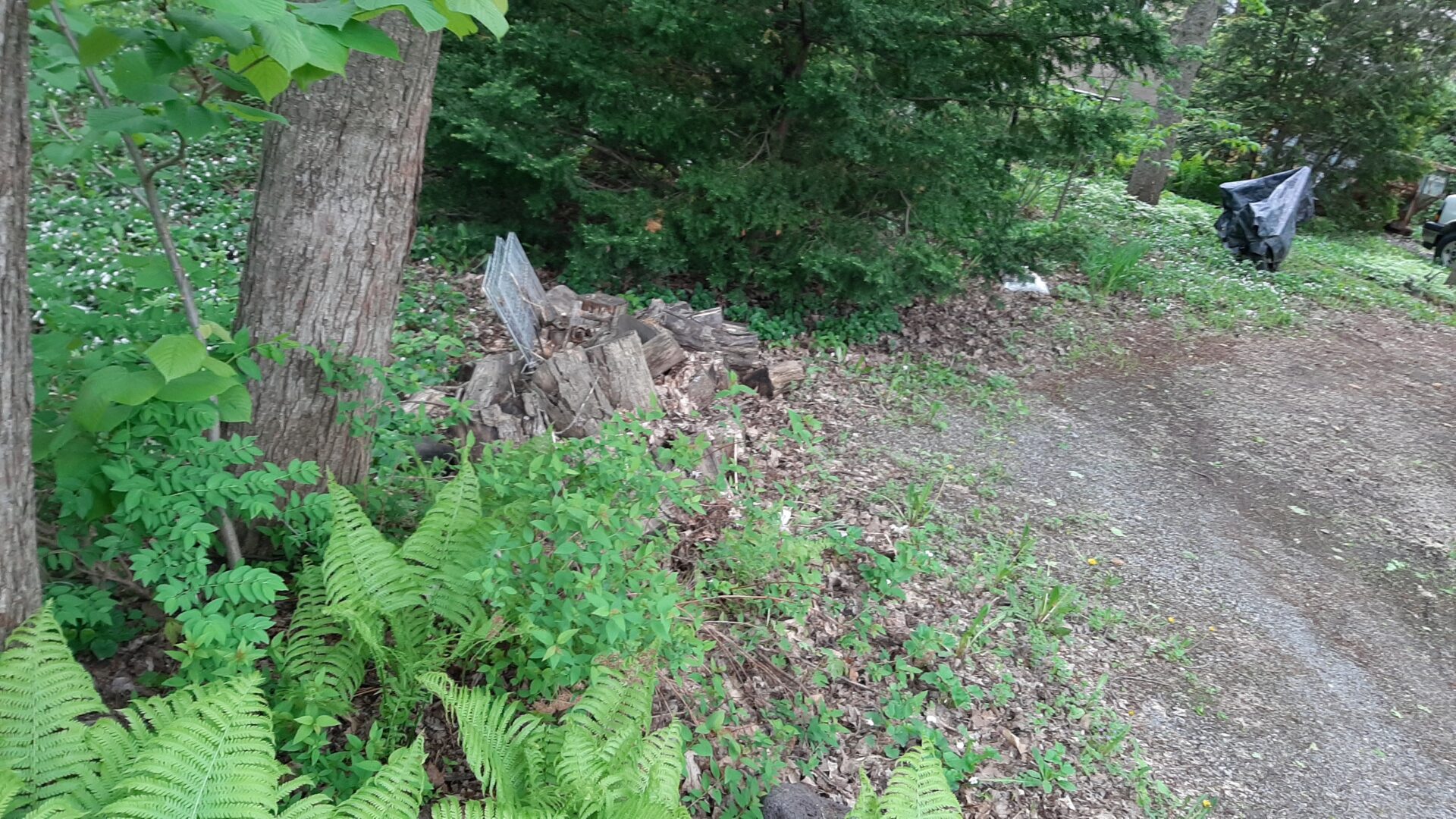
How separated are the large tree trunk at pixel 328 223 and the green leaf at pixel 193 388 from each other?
68cm

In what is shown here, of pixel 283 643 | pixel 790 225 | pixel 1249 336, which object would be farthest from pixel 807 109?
pixel 1249 336

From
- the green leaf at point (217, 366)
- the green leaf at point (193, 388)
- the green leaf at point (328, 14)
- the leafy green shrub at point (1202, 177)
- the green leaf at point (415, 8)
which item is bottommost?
the green leaf at point (193, 388)

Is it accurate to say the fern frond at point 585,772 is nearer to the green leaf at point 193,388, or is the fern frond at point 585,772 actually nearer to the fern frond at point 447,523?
the fern frond at point 447,523

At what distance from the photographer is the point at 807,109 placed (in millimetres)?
6148

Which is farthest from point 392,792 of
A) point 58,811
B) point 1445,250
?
point 1445,250

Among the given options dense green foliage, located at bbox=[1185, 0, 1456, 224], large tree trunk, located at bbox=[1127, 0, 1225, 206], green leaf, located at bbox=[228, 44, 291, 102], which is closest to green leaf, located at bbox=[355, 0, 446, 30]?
green leaf, located at bbox=[228, 44, 291, 102]

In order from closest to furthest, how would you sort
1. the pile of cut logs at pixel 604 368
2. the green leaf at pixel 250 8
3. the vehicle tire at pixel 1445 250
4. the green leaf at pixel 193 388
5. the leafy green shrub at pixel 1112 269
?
1. the green leaf at pixel 250 8
2. the green leaf at pixel 193 388
3. the pile of cut logs at pixel 604 368
4. the leafy green shrub at pixel 1112 269
5. the vehicle tire at pixel 1445 250

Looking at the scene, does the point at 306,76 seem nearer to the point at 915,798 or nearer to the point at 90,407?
the point at 90,407

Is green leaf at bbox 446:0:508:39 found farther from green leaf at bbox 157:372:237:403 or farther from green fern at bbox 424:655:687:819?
green fern at bbox 424:655:687:819

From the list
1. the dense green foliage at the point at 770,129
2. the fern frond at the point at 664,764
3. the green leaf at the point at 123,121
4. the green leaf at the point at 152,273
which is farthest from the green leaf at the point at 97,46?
the dense green foliage at the point at 770,129

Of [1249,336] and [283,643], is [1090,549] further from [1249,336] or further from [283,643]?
[1249,336]

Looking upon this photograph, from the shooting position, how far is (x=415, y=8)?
5.09ft

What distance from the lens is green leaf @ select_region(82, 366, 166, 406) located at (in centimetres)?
204

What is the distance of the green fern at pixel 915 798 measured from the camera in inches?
87.9
